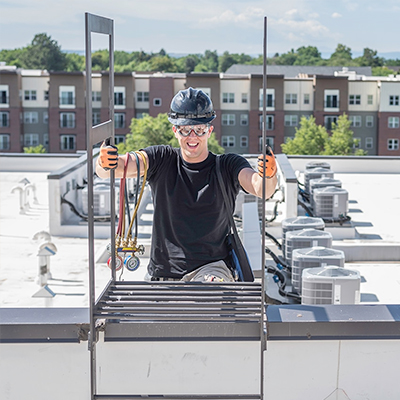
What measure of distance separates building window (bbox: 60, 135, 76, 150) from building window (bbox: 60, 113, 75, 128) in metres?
1.07

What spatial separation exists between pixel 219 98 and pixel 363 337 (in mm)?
69166

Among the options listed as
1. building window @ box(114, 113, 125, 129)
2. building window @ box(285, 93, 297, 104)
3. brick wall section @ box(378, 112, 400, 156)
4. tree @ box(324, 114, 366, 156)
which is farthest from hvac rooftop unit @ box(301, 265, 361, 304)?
brick wall section @ box(378, 112, 400, 156)

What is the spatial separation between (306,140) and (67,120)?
23.4 m

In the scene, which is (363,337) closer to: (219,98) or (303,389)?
(303,389)

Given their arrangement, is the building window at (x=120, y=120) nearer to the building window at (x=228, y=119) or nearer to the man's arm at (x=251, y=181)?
the building window at (x=228, y=119)

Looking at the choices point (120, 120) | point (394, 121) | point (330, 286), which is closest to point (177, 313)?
point (330, 286)

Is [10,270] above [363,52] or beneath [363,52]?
beneath

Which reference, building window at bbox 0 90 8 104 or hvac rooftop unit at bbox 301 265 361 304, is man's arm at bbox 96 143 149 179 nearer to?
hvac rooftop unit at bbox 301 265 361 304

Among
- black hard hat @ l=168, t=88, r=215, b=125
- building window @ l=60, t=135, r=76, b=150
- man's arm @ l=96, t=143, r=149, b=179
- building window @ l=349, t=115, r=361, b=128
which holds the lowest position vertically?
building window @ l=60, t=135, r=76, b=150

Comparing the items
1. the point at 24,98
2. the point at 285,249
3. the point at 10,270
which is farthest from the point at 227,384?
the point at 24,98

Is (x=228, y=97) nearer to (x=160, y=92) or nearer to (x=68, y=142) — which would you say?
(x=160, y=92)

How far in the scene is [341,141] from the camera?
227ft

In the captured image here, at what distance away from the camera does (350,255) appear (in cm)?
1394

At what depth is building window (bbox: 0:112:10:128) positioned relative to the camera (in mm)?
74500
